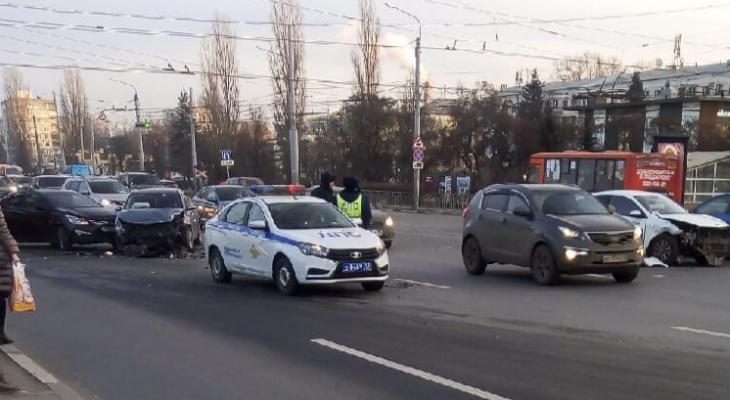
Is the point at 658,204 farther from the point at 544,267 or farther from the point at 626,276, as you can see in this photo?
the point at 544,267

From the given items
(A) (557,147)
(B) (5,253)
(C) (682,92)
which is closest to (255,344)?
(B) (5,253)

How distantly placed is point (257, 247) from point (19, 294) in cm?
527

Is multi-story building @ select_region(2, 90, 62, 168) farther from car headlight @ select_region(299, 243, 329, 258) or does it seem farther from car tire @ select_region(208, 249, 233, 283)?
car headlight @ select_region(299, 243, 329, 258)

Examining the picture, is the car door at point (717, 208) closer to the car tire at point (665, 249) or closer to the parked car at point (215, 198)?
the car tire at point (665, 249)

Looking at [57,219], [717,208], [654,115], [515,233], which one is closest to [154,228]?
[57,219]

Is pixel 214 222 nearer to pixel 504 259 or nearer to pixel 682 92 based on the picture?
pixel 504 259

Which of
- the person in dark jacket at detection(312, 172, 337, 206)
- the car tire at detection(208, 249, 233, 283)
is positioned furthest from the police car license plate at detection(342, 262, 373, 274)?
the person in dark jacket at detection(312, 172, 337, 206)

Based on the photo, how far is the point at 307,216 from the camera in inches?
512

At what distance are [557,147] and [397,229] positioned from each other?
24.9 metres

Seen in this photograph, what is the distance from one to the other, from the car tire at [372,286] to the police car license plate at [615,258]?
3.64m

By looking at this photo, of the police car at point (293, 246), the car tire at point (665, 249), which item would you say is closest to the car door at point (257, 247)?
the police car at point (293, 246)

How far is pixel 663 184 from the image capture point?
97.6ft

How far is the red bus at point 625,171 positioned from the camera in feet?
A: 96.5

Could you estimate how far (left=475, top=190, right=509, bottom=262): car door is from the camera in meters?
14.8
